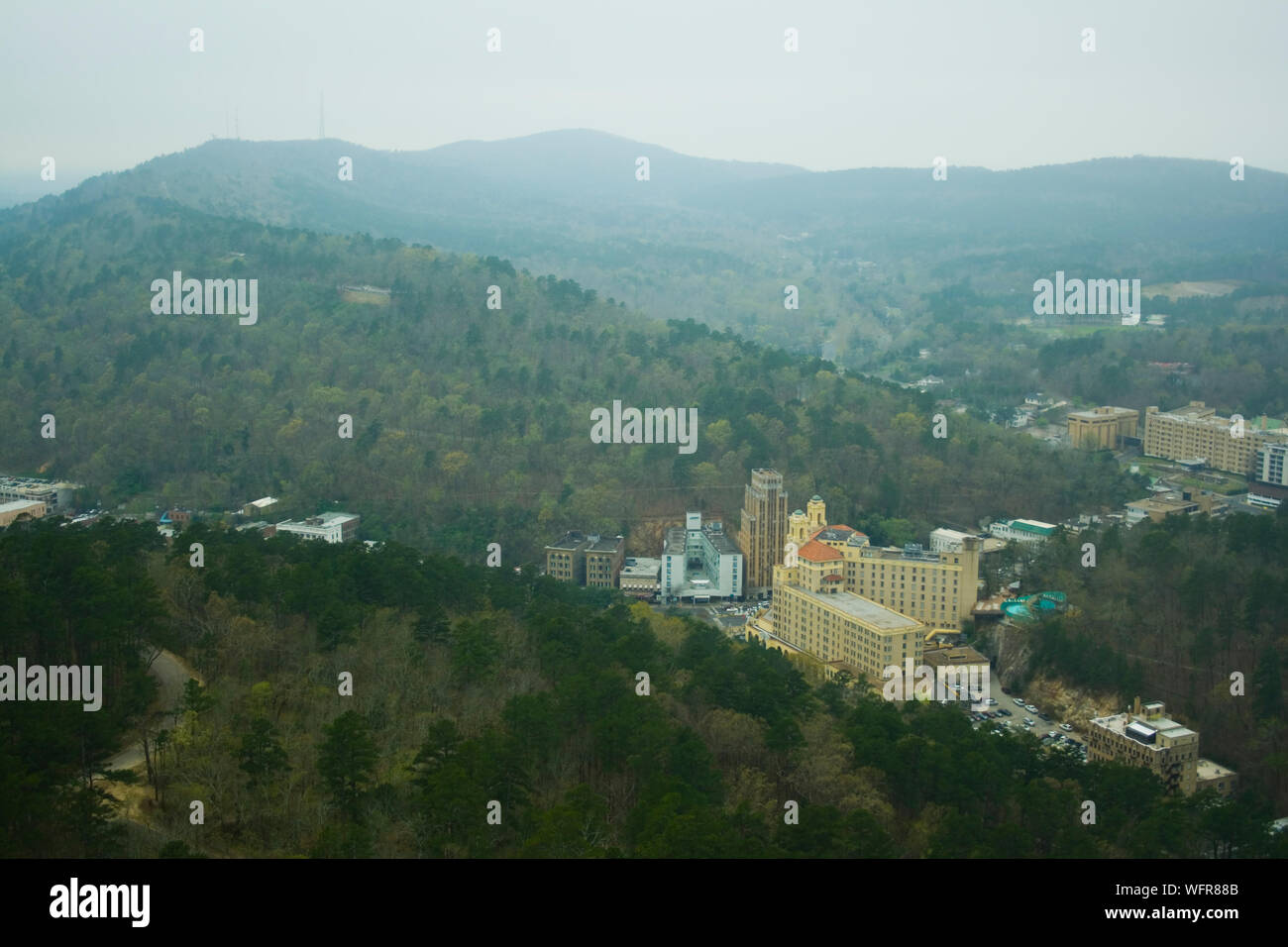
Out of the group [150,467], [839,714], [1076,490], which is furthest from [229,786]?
[1076,490]

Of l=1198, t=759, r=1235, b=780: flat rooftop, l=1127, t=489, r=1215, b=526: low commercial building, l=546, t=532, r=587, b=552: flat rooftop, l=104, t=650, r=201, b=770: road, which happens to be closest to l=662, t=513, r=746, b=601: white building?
l=546, t=532, r=587, b=552: flat rooftop

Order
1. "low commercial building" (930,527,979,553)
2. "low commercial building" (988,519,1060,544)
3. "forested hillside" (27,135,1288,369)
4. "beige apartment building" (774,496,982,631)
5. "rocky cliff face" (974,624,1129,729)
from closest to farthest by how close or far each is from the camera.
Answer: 1. "rocky cliff face" (974,624,1129,729)
2. "beige apartment building" (774,496,982,631)
3. "low commercial building" (930,527,979,553)
4. "low commercial building" (988,519,1060,544)
5. "forested hillside" (27,135,1288,369)

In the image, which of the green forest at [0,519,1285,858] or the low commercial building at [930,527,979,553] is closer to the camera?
the green forest at [0,519,1285,858]

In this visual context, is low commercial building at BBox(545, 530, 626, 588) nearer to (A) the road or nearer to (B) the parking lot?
(B) the parking lot

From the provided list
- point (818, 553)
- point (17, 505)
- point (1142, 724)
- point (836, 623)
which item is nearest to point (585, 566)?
point (818, 553)

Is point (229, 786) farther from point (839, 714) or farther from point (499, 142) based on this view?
point (499, 142)

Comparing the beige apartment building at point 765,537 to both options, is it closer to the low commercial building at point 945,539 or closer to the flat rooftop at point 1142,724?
the low commercial building at point 945,539
